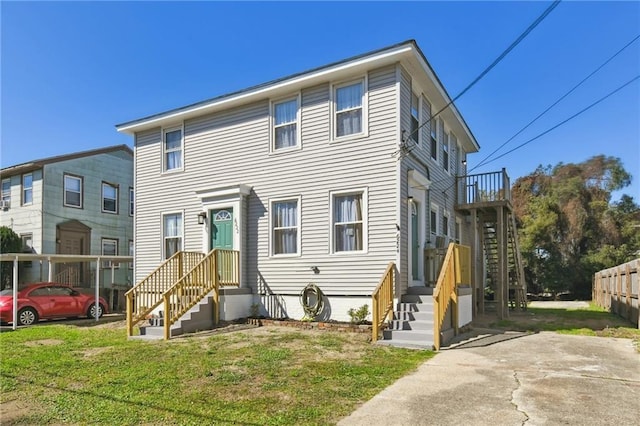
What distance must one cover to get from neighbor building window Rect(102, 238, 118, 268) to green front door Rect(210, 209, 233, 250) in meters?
11.7

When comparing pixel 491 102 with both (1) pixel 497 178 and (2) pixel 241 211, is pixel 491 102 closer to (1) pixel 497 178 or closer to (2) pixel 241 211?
(1) pixel 497 178

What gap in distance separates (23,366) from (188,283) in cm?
387

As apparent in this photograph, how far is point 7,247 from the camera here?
19.0 m

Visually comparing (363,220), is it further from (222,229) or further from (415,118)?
(222,229)

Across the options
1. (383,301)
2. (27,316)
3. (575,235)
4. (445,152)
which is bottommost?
(27,316)

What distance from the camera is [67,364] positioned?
7.30 meters

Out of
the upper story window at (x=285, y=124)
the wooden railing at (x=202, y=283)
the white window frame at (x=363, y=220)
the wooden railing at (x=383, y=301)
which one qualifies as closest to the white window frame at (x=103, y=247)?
the wooden railing at (x=202, y=283)

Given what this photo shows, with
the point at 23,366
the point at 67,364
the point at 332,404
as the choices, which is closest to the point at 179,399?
the point at 332,404

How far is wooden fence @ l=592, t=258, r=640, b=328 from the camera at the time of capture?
40.8 ft

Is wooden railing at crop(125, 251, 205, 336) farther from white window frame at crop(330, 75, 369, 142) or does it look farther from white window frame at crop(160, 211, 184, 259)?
white window frame at crop(330, 75, 369, 142)

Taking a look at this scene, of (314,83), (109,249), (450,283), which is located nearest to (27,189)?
(109,249)

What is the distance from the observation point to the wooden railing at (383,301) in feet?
28.8

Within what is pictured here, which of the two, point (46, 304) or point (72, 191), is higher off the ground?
point (72, 191)

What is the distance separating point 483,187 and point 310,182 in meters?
6.46
